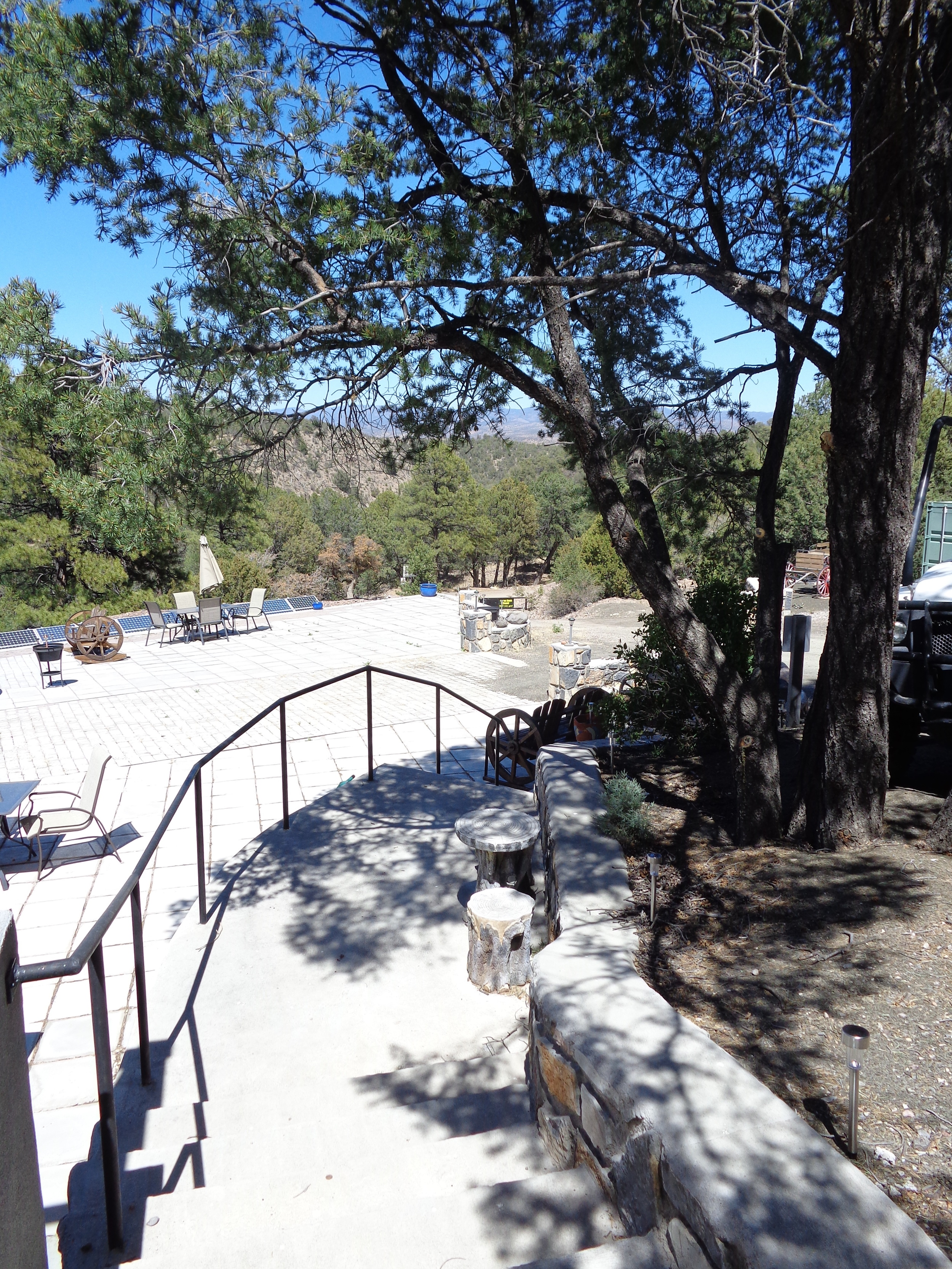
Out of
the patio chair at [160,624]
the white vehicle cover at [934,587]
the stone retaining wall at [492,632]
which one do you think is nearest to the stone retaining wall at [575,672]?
the stone retaining wall at [492,632]

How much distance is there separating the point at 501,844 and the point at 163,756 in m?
5.41

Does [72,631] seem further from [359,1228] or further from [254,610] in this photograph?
[359,1228]

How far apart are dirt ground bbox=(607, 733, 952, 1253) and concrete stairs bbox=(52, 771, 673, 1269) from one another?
555 millimetres

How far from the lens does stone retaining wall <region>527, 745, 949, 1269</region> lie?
1458 mm

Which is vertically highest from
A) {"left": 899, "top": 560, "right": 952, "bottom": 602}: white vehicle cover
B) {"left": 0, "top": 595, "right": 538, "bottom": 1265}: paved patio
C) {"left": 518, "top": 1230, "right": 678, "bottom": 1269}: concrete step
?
{"left": 899, "top": 560, "right": 952, "bottom": 602}: white vehicle cover

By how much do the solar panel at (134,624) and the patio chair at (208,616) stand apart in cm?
170

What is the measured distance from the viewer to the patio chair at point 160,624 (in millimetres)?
15445

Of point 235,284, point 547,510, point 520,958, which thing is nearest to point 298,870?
point 520,958

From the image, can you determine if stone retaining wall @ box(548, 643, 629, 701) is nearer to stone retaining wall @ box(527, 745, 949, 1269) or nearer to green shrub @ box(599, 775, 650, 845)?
green shrub @ box(599, 775, 650, 845)

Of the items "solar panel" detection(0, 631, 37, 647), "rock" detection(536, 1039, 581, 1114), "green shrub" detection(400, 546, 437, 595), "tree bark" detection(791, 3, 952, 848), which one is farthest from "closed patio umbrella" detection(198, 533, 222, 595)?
"green shrub" detection(400, 546, 437, 595)

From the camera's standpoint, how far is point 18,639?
15789 millimetres

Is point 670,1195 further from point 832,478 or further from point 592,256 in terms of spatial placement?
point 592,256

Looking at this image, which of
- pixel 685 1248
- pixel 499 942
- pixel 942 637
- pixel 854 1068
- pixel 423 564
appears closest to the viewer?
pixel 685 1248

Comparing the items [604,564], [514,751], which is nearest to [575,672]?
[514,751]
